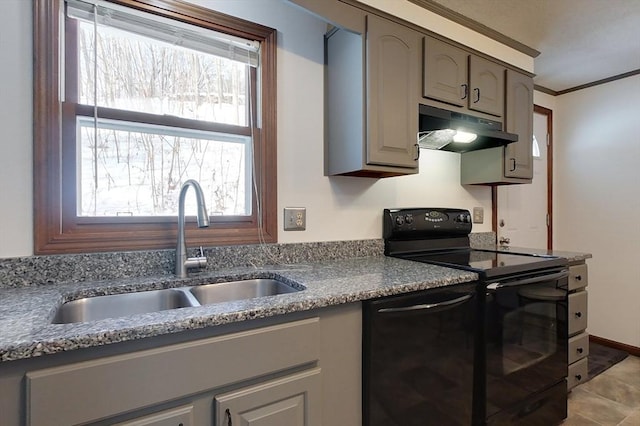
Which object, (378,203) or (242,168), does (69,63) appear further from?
(378,203)

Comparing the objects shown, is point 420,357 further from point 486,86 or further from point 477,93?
point 486,86

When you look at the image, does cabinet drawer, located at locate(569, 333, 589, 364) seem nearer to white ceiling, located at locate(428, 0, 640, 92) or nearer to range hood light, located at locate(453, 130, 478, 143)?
range hood light, located at locate(453, 130, 478, 143)

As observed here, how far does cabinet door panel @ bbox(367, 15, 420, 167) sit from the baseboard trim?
110 inches

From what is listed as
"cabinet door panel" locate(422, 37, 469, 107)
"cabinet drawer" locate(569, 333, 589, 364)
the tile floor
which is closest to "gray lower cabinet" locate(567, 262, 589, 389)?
"cabinet drawer" locate(569, 333, 589, 364)

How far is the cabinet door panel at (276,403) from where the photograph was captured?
880 mm

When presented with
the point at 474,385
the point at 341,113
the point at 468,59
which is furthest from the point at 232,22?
the point at 474,385

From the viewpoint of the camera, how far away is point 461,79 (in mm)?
1966

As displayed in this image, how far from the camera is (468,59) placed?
6.56 ft

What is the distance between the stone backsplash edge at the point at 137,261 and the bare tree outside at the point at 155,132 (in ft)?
0.66

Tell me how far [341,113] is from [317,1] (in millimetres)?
520

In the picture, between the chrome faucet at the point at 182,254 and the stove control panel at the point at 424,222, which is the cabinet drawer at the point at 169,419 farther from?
the stove control panel at the point at 424,222

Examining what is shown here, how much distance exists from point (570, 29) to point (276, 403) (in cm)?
287

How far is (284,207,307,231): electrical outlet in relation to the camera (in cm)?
169

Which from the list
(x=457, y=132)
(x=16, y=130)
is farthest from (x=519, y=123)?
(x=16, y=130)
